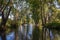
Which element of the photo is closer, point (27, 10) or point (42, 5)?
point (42, 5)

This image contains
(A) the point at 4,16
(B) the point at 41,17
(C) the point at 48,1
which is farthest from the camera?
(B) the point at 41,17

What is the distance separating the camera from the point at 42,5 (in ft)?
104

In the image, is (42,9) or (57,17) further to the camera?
(57,17)

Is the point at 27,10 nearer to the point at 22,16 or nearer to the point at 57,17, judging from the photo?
the point at 22,16

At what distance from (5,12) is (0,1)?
278 cm

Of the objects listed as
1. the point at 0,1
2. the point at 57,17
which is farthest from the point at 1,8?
the point at 57,17

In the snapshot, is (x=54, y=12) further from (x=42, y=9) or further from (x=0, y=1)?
(x=0, y=1)

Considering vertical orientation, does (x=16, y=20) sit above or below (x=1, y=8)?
below

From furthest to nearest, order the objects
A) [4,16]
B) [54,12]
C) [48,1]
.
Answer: [54,12], [48,1], [4,16]

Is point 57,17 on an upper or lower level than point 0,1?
lower

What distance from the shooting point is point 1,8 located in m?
26.1

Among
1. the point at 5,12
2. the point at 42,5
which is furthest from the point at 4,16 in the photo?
the point at 42,5

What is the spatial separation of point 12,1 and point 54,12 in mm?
15015

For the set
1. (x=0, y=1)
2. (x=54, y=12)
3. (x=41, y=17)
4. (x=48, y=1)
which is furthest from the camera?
(x=54, y=12)
